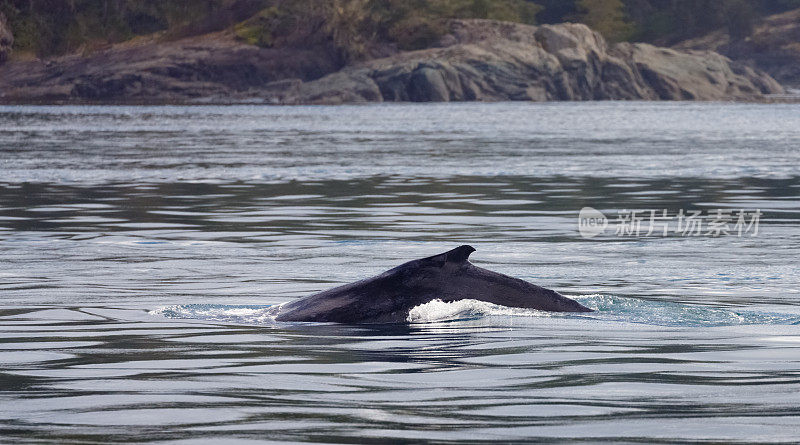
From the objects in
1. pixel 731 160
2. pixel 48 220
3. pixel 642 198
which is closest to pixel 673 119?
pixel 731 160

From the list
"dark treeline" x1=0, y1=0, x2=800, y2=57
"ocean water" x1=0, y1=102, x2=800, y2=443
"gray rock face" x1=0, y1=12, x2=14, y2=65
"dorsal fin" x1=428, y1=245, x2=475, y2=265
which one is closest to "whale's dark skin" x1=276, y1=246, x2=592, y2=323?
"dorsal fin" x1=428, y1=245, x2=475, y2=265

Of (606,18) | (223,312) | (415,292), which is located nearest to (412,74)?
(606,18)

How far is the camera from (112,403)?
848cm

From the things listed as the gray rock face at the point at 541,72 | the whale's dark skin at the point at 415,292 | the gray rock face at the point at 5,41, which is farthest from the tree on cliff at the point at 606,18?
the whale's dark skin at the point at 415,292

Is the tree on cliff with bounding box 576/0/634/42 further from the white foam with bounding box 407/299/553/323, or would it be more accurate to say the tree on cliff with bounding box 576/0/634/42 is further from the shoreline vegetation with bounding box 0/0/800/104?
the white foam with bounding box 407/299/553/323

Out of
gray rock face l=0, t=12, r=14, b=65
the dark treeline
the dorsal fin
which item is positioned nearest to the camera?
the dorsal fin

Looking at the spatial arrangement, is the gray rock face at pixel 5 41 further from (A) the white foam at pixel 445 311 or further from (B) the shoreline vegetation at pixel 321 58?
(A) the white foam at pixel 445 311

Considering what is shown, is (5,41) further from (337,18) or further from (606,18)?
(606,18)

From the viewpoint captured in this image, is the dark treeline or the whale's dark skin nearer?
the whale's dark skin

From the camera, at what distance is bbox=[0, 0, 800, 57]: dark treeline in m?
152

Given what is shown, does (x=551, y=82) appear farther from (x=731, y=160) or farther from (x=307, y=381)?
(x=307, y=381)

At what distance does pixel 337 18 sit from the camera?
481ft

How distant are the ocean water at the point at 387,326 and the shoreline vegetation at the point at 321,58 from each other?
3881 inches

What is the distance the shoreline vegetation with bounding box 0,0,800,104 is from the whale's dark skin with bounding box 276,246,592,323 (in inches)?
4565
